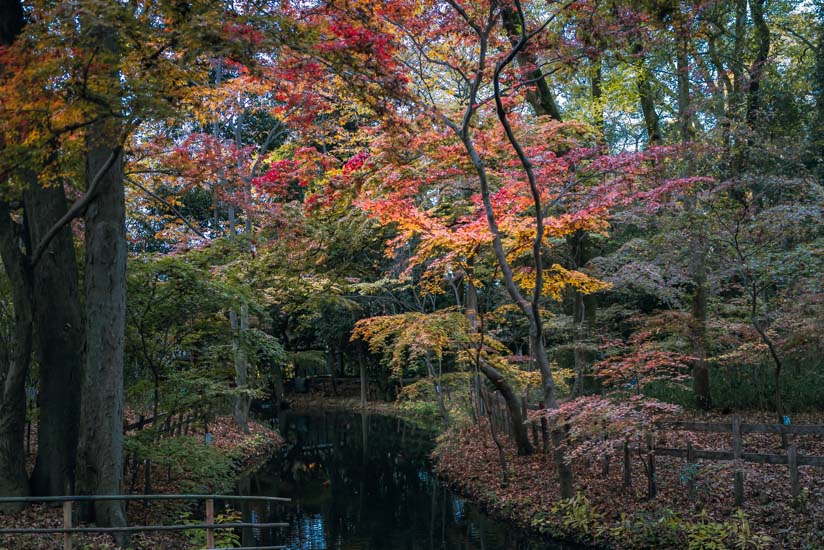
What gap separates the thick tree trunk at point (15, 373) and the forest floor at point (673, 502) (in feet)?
26.0

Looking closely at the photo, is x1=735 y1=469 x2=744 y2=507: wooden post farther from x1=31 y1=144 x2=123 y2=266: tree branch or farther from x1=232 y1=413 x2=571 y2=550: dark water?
x1=31 y1=144 x2=123 y2=266: tree branch

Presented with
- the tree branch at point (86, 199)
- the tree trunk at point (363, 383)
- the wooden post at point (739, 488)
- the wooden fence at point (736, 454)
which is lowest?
the wooden post at point (739, 488)

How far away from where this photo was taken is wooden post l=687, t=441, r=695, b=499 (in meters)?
9.76

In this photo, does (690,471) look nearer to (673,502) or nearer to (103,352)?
(673,502)

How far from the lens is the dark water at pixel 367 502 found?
438 inches

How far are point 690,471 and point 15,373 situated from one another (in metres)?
9.91

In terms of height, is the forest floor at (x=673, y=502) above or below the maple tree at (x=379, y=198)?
below

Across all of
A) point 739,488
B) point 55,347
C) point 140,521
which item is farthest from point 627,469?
point 55,347

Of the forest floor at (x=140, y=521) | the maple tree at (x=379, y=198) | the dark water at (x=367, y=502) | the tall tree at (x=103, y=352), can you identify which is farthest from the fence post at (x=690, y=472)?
the tall tree at (x=103, y=352)

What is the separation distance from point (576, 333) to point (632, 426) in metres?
5.78

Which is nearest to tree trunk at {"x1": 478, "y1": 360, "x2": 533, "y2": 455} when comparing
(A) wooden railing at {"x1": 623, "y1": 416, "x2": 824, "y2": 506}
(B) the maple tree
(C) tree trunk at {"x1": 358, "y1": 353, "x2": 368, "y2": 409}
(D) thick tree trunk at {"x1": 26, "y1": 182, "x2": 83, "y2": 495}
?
(B) the maple tree

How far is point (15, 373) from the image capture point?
9.16 meters

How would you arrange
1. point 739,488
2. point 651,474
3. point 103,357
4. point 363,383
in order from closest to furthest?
point 103,357 → point 739,488 → point 651,474 → point 363,383

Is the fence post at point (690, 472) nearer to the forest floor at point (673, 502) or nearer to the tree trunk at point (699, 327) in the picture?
the forest floor at point (673, 502)
